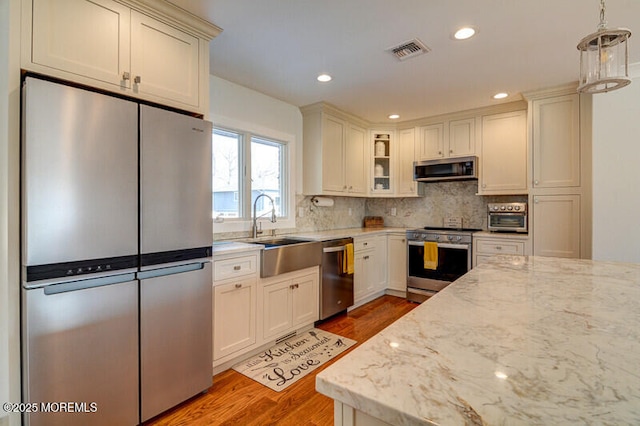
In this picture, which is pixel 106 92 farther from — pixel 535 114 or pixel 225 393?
pixel 535 114

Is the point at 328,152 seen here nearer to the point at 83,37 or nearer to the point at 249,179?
the point at 249,179

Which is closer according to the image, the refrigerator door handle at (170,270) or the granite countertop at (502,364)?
the granite countertop at (502,364)

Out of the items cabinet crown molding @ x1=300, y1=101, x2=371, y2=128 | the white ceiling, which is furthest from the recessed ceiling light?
cabinet crown molding @ x1=300, y1=101, x2=371, y2=128

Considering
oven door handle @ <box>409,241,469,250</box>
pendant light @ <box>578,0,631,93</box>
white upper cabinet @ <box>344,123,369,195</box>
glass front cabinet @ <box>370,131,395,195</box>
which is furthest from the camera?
glass front cabinet @ <box>370,131,395,195</box>

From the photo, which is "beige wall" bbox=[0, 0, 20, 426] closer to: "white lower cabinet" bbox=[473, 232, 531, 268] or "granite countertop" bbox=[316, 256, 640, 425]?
"granite countertop" bbox=[316, 256, 640, 425]

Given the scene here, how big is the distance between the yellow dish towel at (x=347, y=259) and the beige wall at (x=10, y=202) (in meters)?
2.60

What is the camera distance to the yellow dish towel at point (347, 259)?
11.2 ft

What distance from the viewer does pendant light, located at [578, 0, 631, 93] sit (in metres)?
1.15

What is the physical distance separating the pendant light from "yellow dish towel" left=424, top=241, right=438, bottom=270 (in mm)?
2681

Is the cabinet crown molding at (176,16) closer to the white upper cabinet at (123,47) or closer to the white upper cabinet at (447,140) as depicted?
the white upper cabinet at (123,47)

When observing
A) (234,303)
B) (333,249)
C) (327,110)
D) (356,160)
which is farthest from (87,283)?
(356,160)

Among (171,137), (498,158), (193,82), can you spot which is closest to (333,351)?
(171,137)

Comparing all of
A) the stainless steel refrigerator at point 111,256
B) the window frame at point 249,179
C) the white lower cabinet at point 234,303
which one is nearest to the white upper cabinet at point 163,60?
the stainless steel refrigerator at point 111,256

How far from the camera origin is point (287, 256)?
2.75 m
